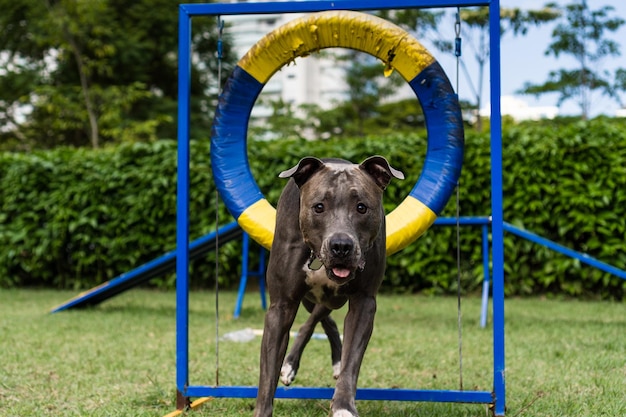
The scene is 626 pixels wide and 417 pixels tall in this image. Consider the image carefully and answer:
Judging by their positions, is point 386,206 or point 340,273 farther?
point 386,206

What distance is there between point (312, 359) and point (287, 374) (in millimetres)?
1349

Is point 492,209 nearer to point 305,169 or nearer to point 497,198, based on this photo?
point 497,198

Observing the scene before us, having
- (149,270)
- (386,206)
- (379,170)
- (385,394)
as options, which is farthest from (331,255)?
(386,206)

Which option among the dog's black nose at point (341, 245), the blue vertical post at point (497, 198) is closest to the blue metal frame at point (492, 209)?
the blue vertical post at point (497, 198)

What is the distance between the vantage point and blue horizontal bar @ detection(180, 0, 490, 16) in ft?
11.1

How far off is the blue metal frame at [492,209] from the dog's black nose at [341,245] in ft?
3.45

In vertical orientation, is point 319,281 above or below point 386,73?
below

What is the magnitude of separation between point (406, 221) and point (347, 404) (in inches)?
38.5

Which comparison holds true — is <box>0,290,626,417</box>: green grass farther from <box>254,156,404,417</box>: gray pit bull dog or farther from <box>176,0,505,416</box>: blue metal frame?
<box>254,156,404,417</box>: gray pit bull dog

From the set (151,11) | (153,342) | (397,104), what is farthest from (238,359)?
(397,104)

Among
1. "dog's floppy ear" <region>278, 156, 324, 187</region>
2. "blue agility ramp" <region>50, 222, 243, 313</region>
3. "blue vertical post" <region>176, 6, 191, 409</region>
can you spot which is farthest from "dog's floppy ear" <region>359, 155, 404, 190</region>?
"blue agility ramp" <region>50, 222, 243, 313</region>

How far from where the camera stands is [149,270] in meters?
6.83

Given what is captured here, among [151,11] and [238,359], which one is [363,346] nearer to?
[238,359]

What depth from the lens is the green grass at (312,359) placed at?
3.56 meters
